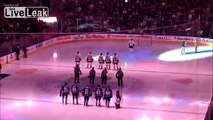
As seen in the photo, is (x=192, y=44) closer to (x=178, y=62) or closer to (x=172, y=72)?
(x=178, y=62)

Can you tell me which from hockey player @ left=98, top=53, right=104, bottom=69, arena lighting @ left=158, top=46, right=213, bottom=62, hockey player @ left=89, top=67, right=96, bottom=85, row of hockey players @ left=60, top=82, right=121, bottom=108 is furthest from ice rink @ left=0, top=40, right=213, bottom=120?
hockey player @ left=98, top=53, right=104, bottom=69

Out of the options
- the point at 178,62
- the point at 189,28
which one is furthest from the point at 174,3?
the point at 178,62

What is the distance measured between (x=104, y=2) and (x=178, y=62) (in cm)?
650

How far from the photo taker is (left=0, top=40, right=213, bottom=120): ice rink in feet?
35.1

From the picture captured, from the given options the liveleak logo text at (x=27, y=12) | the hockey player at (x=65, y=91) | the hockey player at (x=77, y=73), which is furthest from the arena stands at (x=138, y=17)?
the liveleak logo text at (x=27, y=12)

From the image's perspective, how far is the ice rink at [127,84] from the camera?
421 inches

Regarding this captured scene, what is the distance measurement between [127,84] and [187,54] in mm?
5661

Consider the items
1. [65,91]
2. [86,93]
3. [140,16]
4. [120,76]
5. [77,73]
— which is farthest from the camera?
[140,16]

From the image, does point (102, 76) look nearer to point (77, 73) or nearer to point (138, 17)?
point (77, 73)

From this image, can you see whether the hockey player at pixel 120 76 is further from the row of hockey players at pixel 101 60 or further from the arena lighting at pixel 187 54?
the arena lighting at pixel 187 54

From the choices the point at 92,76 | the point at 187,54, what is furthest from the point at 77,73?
the point at 187,54

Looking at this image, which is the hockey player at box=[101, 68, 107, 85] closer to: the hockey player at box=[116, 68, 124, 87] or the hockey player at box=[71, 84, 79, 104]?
the hockey player at box=[116, 68, 124, 87]

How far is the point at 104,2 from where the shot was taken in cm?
2203

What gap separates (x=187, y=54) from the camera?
1848 cm
